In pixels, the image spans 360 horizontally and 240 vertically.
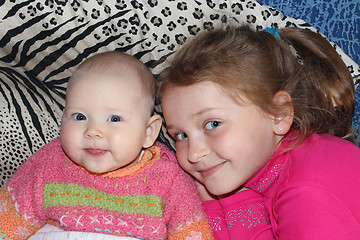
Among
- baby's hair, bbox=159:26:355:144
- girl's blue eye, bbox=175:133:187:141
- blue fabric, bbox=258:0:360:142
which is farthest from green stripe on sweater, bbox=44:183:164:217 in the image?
blue fabric, bbox=258:0:360:142

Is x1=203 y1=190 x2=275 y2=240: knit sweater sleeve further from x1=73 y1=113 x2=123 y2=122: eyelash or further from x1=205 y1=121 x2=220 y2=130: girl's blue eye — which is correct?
x1=73 y1=113 x2=123 y2=122: eyelash

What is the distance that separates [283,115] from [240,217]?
378mm

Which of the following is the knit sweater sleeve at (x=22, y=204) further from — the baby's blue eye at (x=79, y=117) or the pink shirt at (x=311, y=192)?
the pink shirt at (x=311, y=192)

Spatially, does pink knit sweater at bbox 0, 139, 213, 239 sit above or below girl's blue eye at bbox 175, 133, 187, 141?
below

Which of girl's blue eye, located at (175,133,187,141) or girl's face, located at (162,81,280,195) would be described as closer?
girl's face, located at (162,81,280,195)

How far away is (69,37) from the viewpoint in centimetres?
178

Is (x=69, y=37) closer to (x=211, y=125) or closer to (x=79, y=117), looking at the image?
(x=79, y=117)

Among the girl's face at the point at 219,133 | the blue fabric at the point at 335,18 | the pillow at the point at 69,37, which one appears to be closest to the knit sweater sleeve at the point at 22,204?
the pillow at the point at 69,37

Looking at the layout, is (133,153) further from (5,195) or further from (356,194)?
(356,194)

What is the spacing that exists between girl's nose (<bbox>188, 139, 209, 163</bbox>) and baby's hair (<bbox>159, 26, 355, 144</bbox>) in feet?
0.57

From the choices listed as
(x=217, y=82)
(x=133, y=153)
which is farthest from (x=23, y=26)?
(x=217, y=82)

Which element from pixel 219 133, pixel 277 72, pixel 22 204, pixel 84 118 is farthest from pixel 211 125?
pixel 22 204

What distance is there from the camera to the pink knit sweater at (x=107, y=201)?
1506 millimetres

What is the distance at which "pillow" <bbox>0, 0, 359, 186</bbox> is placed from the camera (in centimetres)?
169
